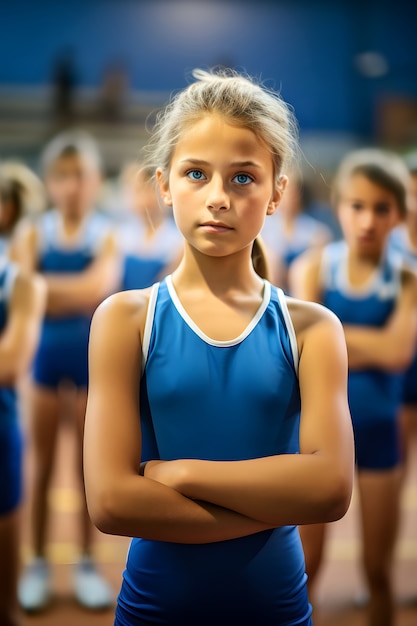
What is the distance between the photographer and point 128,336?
1349mm

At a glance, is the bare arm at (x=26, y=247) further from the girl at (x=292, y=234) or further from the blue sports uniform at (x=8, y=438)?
the girl at (x=292, y=234)

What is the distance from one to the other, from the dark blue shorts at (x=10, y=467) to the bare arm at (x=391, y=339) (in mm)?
1150

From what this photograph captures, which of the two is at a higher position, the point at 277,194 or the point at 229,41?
the point at 229,41

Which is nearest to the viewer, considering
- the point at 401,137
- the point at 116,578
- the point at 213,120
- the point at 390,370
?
the point at 213,120

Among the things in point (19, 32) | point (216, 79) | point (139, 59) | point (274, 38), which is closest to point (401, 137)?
point (274, 38)

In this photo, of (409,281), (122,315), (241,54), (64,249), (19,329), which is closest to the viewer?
(122,315)

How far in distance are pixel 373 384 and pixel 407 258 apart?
110 cm

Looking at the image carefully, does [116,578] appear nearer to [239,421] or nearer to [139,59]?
[239,421]

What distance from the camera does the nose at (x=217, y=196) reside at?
1.27 meters

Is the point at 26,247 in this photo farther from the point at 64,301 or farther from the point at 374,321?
the point at 374,321

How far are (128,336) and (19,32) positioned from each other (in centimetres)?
1236

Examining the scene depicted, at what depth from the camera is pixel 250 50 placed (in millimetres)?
12594

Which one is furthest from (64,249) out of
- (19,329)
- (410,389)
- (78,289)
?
(410,389)

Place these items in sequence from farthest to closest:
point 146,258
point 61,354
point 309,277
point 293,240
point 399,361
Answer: point 293,240 < point 146,258 < point 61,354 < point 309,277 < point 399,361
